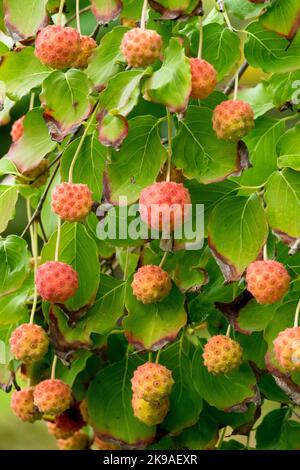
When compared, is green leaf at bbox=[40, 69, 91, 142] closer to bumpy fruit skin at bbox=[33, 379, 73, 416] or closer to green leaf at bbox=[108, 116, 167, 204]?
green leaf at bbox=[108, 116, 167, 204]

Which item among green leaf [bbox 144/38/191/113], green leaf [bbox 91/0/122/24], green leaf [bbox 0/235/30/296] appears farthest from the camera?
green leaf [bbox 0/235/30/296]

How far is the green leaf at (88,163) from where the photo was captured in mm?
962

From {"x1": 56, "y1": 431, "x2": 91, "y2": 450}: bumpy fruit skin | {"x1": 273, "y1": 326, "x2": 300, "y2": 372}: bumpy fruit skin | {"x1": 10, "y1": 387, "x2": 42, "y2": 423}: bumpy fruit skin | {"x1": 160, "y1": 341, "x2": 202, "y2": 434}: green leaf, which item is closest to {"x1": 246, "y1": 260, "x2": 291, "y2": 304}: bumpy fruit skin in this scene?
{"x1": 273, "y1": 326, "x2": 300, "y2": 372}: bumpy fruit skin

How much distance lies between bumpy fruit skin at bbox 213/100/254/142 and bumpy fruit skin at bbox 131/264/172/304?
16cm

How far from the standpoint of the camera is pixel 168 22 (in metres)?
0.99

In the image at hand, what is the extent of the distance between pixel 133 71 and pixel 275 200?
18cm

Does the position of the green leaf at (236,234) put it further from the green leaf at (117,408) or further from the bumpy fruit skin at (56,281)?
the green leaf at (117,408)

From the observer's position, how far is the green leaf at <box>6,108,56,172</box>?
0.96 metres

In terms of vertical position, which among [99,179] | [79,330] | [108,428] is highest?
[99,179]

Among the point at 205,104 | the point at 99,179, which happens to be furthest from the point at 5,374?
the point at 205,104

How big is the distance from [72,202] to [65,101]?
0.10 meters

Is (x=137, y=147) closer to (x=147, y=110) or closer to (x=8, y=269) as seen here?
(x=147, y=110)

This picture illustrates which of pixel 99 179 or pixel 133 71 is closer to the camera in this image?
pixel 133 71

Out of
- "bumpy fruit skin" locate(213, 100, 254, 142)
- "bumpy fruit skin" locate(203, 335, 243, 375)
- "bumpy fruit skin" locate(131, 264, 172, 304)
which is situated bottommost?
"bumpy fruit skin" locate(203, 335, 243, 375)
